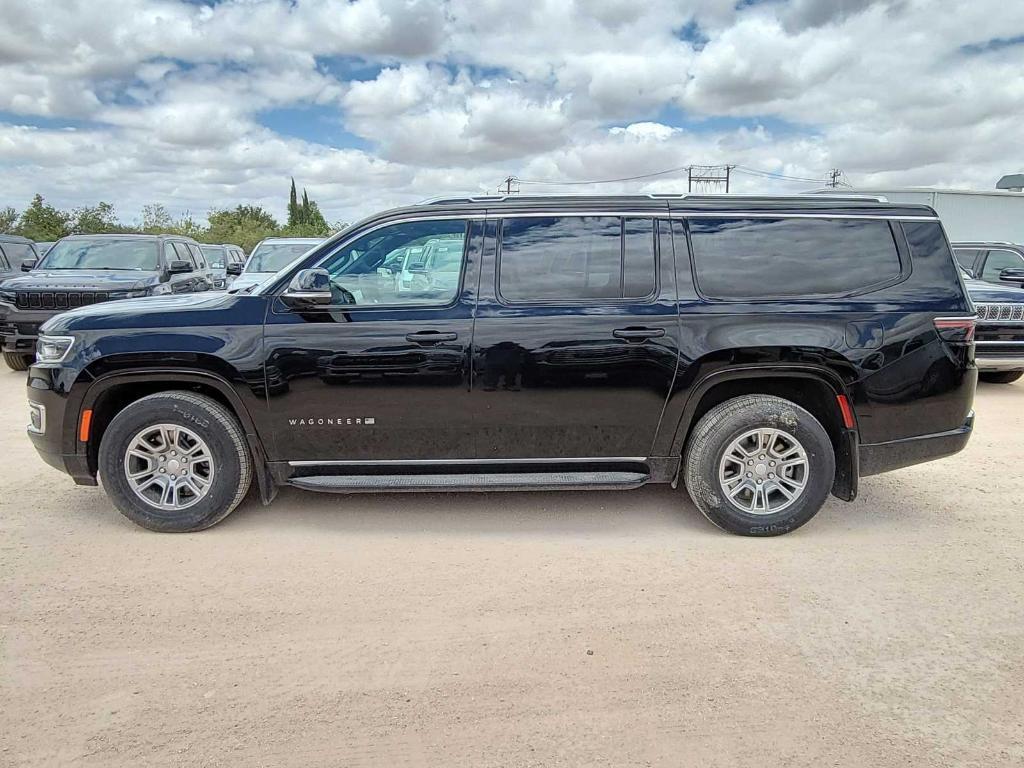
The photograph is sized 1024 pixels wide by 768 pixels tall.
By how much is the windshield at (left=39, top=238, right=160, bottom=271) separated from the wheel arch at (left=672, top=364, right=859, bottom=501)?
9.42 m

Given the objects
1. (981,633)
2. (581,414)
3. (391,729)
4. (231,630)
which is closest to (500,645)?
(391,729)

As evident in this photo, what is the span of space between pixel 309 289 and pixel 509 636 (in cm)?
215

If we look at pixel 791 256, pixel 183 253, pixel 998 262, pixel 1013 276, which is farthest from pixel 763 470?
pixel 183 253

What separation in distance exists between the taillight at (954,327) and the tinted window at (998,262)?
330 inches

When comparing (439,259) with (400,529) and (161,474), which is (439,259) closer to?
(400,529)

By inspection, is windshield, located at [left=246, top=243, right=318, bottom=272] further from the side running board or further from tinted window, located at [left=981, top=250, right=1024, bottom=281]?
tinted window, located at [left=981, top=250, right=1024, bottom=281]

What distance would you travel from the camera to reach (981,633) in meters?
3.19

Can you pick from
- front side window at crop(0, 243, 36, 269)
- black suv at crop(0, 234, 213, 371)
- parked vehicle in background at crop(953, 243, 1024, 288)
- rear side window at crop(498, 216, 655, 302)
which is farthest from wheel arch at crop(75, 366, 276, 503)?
parked vehicle in background at crop(953, 243, 1024, 288)

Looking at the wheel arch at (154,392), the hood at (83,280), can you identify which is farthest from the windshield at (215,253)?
the wheel arch at (154,392)

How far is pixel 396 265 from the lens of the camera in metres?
4.25

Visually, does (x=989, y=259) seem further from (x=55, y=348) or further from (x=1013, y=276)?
(x=55, y=348)

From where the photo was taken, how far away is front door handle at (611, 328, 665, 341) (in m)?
4.08

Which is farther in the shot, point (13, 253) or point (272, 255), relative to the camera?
point (13, 253)

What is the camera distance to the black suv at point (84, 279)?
934 centimetres
